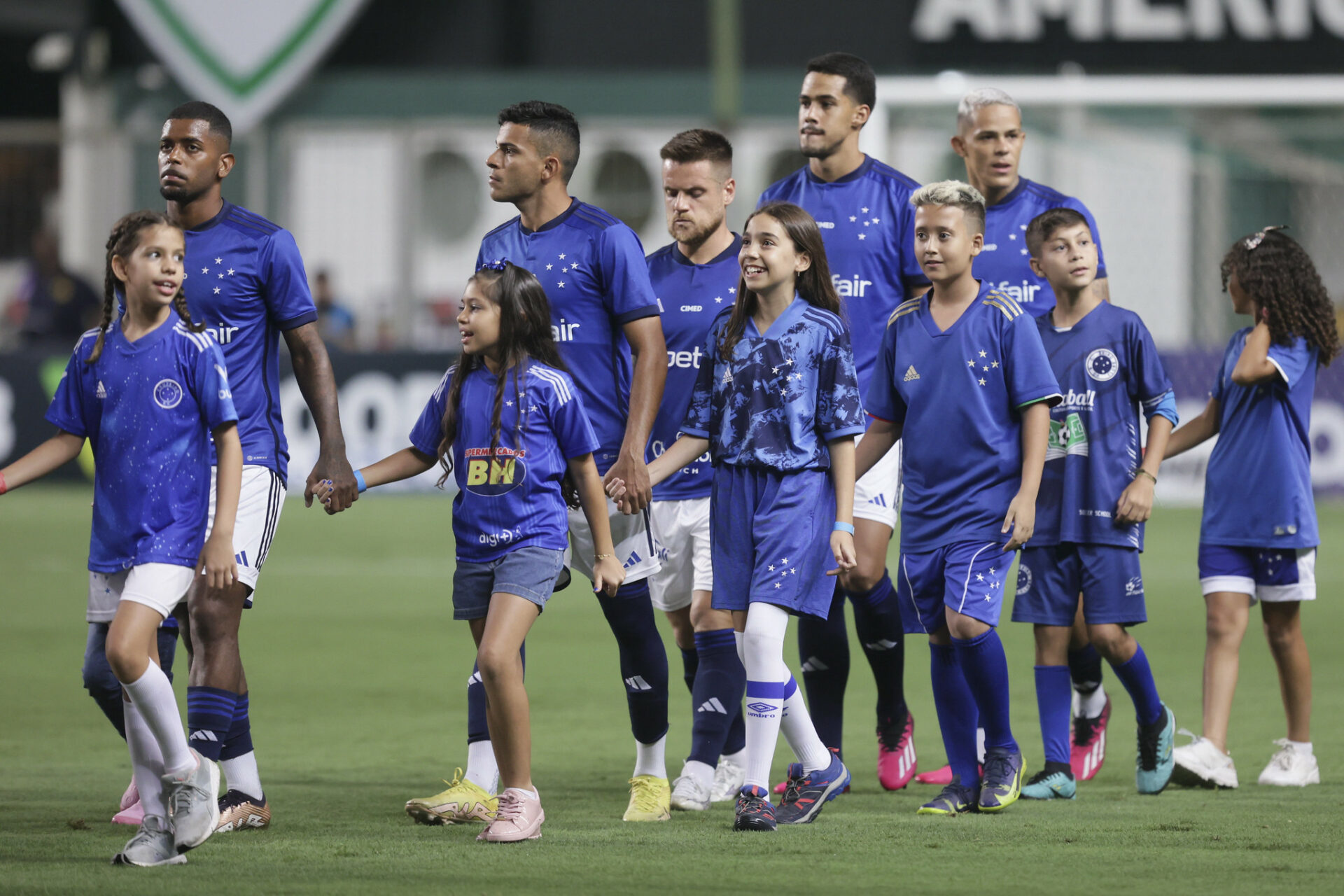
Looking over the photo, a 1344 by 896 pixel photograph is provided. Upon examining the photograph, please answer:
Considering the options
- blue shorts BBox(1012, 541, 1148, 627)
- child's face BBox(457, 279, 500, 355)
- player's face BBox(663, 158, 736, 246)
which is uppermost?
player's face BBox(663, 158, 736, 246)

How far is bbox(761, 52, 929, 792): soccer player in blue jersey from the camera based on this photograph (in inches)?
231

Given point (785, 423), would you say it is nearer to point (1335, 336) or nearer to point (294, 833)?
point (294, 833)

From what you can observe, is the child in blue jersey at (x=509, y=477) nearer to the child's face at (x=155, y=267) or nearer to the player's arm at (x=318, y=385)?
the player's arm at (x=318, y=385)

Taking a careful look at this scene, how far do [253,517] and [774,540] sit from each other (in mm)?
1501

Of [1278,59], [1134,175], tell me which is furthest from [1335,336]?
[1278,59]

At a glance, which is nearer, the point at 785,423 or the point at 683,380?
the point at 785,423

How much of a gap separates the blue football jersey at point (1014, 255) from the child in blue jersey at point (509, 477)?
1.94m

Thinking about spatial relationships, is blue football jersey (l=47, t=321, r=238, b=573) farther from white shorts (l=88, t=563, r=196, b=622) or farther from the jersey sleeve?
the jersey sleeve

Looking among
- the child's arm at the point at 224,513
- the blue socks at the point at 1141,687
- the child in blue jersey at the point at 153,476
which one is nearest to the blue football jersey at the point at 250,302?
the child in blue jersey at the point at 153,476

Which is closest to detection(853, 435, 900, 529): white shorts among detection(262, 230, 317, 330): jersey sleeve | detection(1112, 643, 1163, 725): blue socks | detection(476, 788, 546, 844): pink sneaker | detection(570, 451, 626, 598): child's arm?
detection(1112, 643, 1163, 725): blue socks

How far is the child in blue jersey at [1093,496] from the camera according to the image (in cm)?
562

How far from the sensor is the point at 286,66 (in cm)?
2278

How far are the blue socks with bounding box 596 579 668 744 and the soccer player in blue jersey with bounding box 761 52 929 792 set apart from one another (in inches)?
23.5

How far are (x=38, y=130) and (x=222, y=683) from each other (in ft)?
55.7
